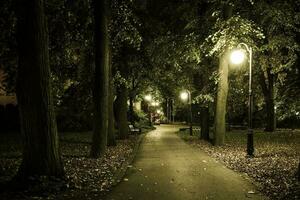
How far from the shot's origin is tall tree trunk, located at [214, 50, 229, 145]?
2448 centimetres

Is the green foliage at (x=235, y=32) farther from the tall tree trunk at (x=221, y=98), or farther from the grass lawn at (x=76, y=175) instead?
the grass lawn at (x=76, y=175)

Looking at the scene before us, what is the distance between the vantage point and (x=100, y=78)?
18.6 meters

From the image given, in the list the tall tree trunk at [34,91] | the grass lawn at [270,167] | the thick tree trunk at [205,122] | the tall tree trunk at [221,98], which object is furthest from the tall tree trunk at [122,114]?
the tall tree trunk at [34,91]

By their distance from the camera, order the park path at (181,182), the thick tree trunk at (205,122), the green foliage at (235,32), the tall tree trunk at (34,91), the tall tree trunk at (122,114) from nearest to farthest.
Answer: the park path at (181,182)
the tall tree trunk at (34,91)
the green foliage at (235,32)
the thick tree trunk at (205,122)
the tall tree trunk at (122,114)

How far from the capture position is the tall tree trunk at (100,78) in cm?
1845

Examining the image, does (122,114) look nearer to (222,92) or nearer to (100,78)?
(222,92)

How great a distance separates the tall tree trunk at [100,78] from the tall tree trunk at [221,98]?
8.18 m

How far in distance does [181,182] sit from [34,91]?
490 centimetres

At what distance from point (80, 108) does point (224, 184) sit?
28.0 m

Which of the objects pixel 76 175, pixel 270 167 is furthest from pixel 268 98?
pixel 76 175

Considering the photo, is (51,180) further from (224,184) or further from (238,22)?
(238,22)

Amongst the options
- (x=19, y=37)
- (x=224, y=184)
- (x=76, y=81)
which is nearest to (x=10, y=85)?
(x=76, y=81)

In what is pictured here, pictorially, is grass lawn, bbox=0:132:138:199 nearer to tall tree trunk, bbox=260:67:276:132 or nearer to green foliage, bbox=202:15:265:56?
green foliage, bbox=202:15:265:56

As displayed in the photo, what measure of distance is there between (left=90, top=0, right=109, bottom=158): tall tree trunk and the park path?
6.45 feet
